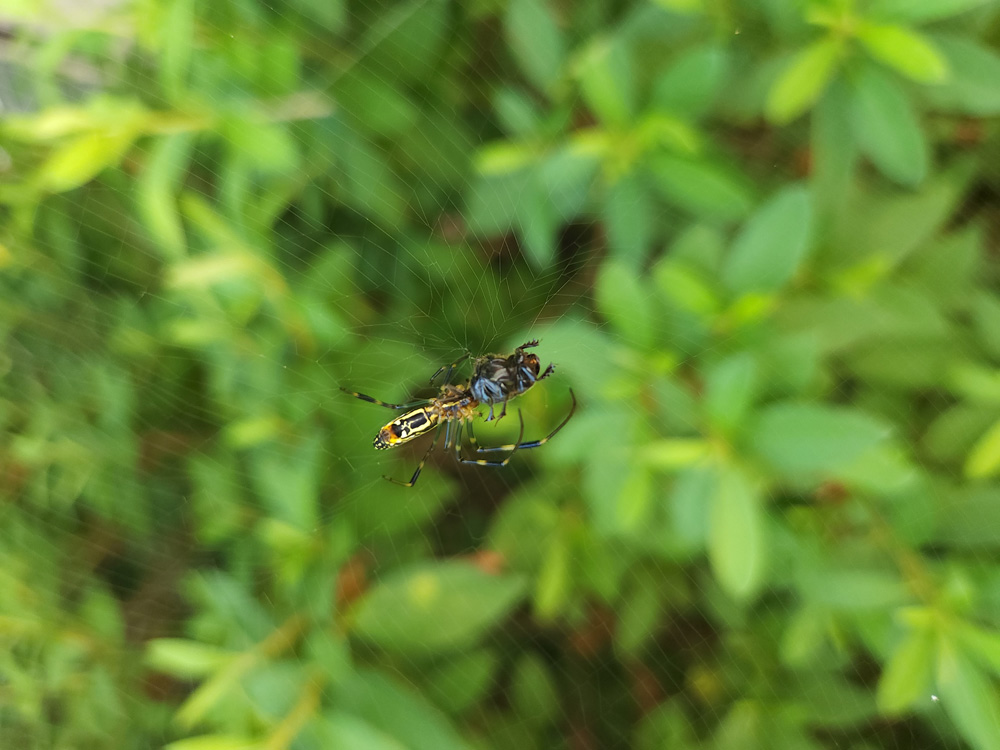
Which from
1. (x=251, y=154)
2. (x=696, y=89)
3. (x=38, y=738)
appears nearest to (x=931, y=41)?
(x=696, y=89)

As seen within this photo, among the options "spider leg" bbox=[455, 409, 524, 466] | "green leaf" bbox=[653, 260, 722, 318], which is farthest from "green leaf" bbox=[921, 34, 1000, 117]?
"spider leg" bbox=[455, 409, 524, 466]

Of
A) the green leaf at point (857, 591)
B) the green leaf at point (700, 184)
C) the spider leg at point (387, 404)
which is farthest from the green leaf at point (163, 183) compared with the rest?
the green leaf at point (857, 591)

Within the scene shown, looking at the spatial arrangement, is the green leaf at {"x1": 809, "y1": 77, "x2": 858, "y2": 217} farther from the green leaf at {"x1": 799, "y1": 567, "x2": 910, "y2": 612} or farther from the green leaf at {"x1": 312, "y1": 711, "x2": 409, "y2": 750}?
the green leaf at {"x1": 312, "y1": 711, "x2": 409, "y2": 750}

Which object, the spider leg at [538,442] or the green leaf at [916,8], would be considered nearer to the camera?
the green leaf at [916,8]

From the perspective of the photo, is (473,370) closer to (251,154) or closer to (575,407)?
(575,407)

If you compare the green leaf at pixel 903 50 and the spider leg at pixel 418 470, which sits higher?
the spider leg at pixel 418 470

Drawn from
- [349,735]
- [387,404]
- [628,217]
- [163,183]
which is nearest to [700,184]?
[628,217]

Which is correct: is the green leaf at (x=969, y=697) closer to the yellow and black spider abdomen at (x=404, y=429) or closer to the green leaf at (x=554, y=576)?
the green leaf at (x=554, y=576)

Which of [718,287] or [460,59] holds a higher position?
[460,59]
